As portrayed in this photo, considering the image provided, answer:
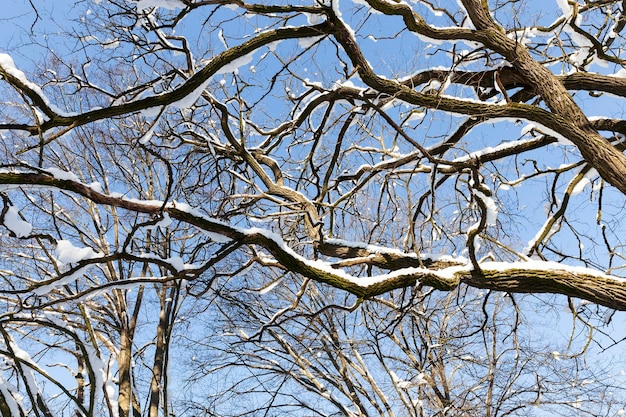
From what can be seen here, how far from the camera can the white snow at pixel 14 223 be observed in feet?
9.34

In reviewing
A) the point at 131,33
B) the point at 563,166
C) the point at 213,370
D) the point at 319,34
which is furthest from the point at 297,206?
the point at 213,370

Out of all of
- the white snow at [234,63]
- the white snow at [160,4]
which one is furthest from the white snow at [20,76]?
the white snow at [234,63]

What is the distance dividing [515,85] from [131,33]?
3516 millimetres

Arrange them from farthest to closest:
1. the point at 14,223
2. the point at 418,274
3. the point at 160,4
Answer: the point at 160,4, the point at 418,274, the point at 14,223

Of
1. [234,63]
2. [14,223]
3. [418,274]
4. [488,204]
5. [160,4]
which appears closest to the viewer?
[488,204]

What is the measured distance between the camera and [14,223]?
285 cm

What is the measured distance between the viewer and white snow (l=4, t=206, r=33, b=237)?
→ 2846 mm

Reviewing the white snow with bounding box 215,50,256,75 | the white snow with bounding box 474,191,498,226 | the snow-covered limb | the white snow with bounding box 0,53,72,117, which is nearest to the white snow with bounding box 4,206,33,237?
the snow-covered limb

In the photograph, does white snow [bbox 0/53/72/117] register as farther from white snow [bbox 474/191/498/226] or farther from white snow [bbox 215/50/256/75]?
white snow [bbox 474/191/498/226]

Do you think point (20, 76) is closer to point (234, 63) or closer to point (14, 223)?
point (14, 223)

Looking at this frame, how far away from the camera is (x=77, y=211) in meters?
8.20

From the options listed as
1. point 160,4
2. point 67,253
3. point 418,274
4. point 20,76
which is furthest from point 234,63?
point 418,274

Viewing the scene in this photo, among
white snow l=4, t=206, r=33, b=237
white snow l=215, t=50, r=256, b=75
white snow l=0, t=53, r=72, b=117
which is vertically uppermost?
white snow l=215, t=50, r=256, b=75

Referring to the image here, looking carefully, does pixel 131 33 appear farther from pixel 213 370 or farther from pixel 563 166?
pixel 213 370
